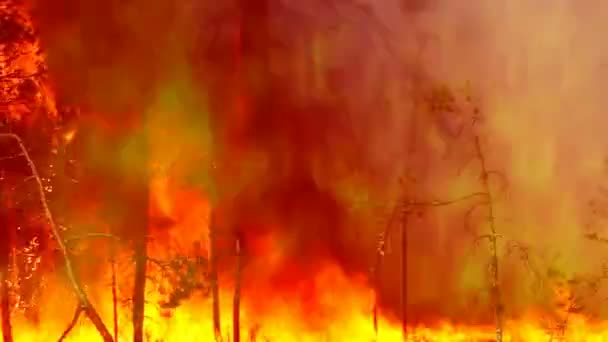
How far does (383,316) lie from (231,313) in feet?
1.48

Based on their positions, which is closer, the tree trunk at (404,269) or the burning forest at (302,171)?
the burning forest at (302,171)

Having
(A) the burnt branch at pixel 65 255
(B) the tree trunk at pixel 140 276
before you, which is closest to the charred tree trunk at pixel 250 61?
(B) the tree trunk at pixel 140 276

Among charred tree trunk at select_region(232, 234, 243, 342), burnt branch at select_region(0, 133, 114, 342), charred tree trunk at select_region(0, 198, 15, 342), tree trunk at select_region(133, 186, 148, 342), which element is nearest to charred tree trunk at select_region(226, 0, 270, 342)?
charred tree trunk at select_region(232, 234, 243, 342)

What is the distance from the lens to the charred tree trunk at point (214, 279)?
2219 millimetres

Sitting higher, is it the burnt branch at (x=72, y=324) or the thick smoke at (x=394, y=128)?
the thick smoke at (x=394, y=128)

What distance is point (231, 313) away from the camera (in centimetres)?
224

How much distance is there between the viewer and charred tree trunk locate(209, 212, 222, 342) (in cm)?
222

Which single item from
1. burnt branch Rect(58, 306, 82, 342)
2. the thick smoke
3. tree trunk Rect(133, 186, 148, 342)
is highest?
the thick smoke

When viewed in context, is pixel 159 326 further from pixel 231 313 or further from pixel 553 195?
pixel 553 195

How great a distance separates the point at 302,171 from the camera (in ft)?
7.36

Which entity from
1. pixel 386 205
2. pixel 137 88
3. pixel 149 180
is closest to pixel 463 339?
pixel 386 205

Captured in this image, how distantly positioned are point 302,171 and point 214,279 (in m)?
0.41

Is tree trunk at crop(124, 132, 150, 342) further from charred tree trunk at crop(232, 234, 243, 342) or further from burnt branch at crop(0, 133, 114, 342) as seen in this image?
charred tree trunk at crop(232, 234, 243, 342)

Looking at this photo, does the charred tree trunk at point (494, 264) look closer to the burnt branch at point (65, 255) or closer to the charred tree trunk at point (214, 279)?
the charred tree trunk at point (214, 279)
